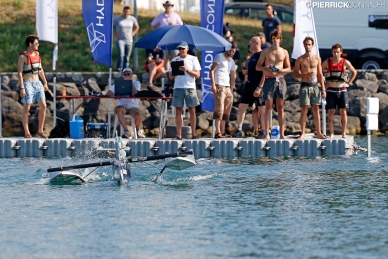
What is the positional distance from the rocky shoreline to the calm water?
7672 mm

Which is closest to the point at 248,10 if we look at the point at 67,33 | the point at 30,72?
the point at 67,33

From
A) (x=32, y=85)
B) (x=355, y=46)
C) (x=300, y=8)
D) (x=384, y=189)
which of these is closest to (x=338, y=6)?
(x=355, y=46)

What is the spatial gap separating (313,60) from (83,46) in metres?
12.9

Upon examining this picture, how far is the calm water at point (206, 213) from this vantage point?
1276 centimetres

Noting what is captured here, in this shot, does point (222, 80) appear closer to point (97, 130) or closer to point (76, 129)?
point (97, 130)

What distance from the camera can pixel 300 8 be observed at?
22.9 m

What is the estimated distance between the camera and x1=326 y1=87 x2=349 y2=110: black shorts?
21.7m

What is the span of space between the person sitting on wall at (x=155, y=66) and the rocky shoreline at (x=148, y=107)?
0.30m

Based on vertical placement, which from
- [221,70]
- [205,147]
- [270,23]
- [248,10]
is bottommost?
[205,147]

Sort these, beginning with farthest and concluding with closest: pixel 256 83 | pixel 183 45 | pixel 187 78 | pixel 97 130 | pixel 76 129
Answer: pixel 97 130 → pixel 76 129 → pixel 256 83 → pixel 187 78 → pixel 183 45

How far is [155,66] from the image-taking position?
2792cm

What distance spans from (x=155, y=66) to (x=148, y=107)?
1.23m

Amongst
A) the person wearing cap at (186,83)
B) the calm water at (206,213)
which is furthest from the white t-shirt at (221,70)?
the calm water at (206,213)

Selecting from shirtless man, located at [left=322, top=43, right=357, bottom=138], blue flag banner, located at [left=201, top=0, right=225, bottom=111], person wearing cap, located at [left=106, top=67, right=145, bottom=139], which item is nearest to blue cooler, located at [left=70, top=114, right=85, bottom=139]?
person wearing cap, located at [left=106, top=67, right=145, bottom=139]
